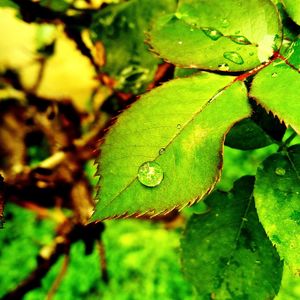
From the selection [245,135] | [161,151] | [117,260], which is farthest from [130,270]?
[161,151]

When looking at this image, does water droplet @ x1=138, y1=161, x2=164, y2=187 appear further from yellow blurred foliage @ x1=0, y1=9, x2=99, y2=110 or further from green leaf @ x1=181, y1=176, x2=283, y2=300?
yellow blurred foliage @ x1=0, y1=9, x2=99, y2=110

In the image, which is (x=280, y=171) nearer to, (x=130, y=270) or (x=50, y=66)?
(x=130, y=270)

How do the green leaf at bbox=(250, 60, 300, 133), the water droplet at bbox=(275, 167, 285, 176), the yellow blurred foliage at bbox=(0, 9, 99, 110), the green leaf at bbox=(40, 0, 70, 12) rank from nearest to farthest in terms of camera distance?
the green leaf at bbox=(250, 60, 300, 133)
the water droplet at bbox=(275, 167, 285, 176)
the green leaf at bbox=(40, 0, 70, 12)
the yellow blurred foliage at bbox=(0, 9, 99, 110)

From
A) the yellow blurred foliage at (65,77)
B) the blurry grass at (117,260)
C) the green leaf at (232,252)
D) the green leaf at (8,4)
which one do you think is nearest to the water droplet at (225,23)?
the green leaf at (232,252)

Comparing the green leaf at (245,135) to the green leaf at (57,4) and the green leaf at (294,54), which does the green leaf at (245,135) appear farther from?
the green leaf at (57,4)

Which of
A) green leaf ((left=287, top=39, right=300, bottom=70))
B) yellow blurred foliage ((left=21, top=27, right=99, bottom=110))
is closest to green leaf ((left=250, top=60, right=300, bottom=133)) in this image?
green leaf ((left=287, top=39, right=300, bottom=70))

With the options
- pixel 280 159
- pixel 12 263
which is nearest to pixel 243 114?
pixel 280 159

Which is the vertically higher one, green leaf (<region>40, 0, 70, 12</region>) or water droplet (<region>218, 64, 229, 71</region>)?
water droplet (<region>218, 64, 229, 71</region>)
